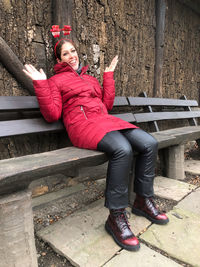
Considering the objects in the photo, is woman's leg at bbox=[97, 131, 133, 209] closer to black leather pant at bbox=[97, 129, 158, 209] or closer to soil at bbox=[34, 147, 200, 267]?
black leather pant at bbox=[97, 129, 158, 209]

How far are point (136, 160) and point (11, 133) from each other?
1019mm

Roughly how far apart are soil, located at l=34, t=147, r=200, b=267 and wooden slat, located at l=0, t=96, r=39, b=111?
3.03ft

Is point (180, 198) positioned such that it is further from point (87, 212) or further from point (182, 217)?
point (87, 212)

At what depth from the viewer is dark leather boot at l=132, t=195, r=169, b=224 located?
1.65m

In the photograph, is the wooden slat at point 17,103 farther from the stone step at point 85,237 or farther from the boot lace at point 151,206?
the boot lace at point 151,206

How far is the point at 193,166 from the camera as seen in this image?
119 inches

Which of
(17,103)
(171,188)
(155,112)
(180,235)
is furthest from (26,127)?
(155,112)

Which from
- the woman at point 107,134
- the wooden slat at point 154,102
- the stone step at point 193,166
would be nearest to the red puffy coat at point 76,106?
the woman at point 107,134

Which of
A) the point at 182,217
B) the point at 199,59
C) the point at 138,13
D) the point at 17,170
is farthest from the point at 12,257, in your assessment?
the point at 199,59

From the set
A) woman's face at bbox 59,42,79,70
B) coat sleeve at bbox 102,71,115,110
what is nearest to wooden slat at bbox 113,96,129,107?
coat sleeve at bbox 102,71,115,110

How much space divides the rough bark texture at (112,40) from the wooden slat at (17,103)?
0.78ft

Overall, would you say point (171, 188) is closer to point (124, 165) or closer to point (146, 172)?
point (146, 172)

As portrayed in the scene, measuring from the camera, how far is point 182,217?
5.76 ft

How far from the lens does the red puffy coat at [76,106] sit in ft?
5.26
